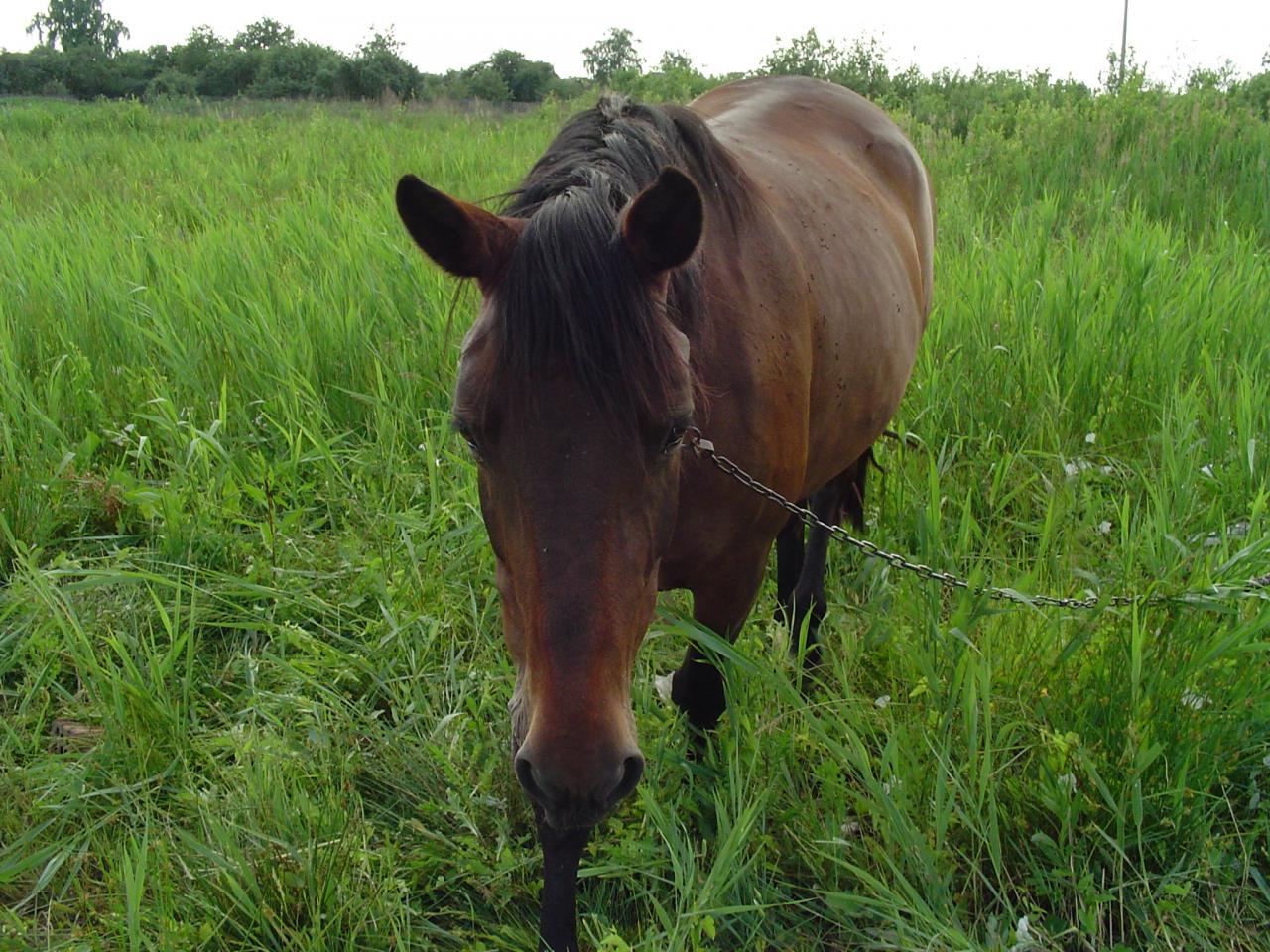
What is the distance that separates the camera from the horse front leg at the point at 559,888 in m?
1.70

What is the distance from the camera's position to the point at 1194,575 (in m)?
1.91

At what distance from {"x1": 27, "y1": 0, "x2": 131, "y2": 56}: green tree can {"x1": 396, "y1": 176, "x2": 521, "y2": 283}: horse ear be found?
274 ft

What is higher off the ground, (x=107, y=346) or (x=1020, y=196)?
(x=1020, y=196)

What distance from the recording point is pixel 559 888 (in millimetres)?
1708

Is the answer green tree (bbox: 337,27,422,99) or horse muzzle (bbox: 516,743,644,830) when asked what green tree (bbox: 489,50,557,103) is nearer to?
green tree (bbox: 337,27,422,99)

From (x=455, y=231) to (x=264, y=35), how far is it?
2301 inches

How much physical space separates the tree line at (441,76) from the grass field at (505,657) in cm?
775

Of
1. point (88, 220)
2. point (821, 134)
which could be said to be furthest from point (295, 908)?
point (88, 220)

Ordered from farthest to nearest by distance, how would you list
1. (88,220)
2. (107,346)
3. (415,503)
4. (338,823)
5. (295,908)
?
1. (88,220)
2. (107,346)
3. (415,503)
4. (338,823)
5. (295,908)

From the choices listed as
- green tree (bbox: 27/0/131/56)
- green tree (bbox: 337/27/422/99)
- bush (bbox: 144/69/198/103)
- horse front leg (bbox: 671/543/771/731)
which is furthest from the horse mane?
green tree (bbox: 27/0/131/56)

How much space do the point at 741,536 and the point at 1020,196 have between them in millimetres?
5888

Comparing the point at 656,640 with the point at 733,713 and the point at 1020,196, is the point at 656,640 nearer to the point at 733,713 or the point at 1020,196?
the point at 733,713

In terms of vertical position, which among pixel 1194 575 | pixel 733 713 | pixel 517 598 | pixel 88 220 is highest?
pixel 88 220

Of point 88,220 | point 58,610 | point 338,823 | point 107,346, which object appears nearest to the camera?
point 338,823
